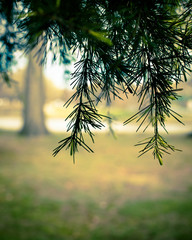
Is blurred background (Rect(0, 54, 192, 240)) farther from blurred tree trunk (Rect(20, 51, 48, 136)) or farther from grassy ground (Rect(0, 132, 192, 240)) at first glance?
blurred tree trunk (Rect(20, 51, 48, 136))

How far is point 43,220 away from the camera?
537cm

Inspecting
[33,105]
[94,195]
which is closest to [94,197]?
[94,195]

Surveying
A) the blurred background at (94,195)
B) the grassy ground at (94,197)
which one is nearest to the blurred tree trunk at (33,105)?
the blurred background at (94,195)

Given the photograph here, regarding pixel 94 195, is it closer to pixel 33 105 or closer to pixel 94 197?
pixel 94 197

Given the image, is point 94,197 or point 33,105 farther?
point 33,105

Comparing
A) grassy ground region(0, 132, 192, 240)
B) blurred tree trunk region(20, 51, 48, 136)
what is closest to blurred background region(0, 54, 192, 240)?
grassy ground region(0, 132, 192, 240)

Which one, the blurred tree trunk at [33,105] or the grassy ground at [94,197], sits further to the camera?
the blurred tree trunk at [33,105]

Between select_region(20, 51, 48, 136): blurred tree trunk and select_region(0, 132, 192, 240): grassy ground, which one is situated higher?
select_region(20, 51, 48, 136): blurred tree trunk

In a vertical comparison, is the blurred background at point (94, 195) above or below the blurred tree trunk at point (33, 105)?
below

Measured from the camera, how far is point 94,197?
6.73 metres

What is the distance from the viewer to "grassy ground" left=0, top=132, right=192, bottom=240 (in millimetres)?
4941

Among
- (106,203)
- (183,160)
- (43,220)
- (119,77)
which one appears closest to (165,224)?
(106,203)

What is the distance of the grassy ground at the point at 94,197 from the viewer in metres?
4.94

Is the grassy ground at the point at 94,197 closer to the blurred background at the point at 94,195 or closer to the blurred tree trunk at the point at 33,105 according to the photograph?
the blurred background at the point at 94,195
